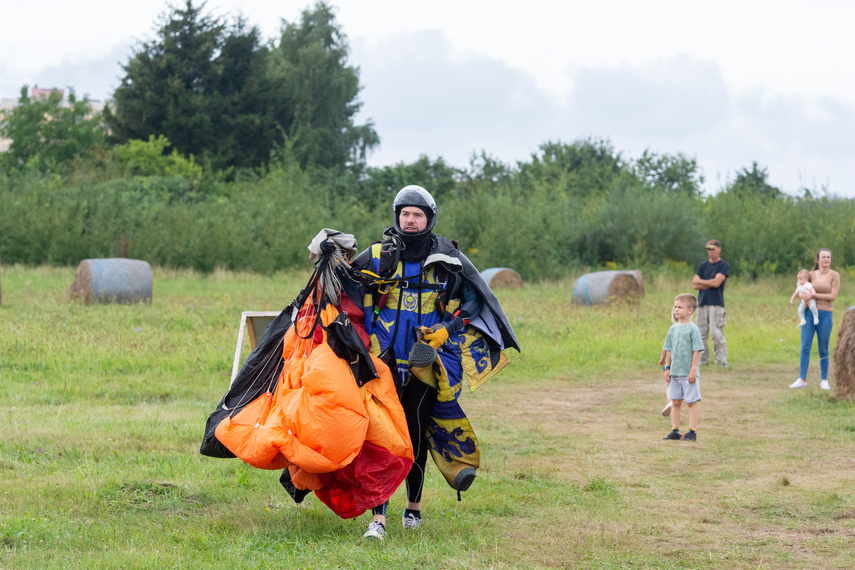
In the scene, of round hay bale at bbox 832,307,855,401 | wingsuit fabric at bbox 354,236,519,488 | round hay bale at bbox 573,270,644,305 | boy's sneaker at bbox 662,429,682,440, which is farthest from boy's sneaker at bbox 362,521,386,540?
round hay bale at bbox 573,270,644,305

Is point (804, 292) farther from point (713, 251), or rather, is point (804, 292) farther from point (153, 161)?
point (153, 161)

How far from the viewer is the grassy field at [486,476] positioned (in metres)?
4.41

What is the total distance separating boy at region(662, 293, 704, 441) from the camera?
7.87m

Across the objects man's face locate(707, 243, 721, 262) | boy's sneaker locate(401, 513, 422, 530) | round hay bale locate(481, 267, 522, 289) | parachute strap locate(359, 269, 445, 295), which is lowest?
boy's sneaker locate(401, 513, 422, 530)

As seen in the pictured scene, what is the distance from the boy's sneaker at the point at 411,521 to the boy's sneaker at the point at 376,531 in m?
0.23

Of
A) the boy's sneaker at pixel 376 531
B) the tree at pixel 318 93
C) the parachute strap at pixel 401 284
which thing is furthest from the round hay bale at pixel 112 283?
the tree at pixel 318 93

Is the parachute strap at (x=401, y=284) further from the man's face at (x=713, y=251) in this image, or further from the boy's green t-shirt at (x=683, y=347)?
the man's face at (x=713, y=251)

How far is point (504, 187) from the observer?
3706 cm

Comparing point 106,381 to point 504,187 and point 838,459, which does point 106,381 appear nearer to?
point 838,459

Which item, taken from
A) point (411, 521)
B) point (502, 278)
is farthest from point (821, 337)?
point (502, 278)

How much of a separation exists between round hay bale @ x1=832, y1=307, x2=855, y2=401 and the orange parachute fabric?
21.3ft

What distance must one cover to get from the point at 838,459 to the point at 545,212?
25546mm

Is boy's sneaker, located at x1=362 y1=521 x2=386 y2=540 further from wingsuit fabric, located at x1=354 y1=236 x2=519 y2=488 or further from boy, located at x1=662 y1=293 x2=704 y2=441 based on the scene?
boy, located at x1=662 y1=293 x2=704 y2=441

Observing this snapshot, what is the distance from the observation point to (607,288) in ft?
67.7
